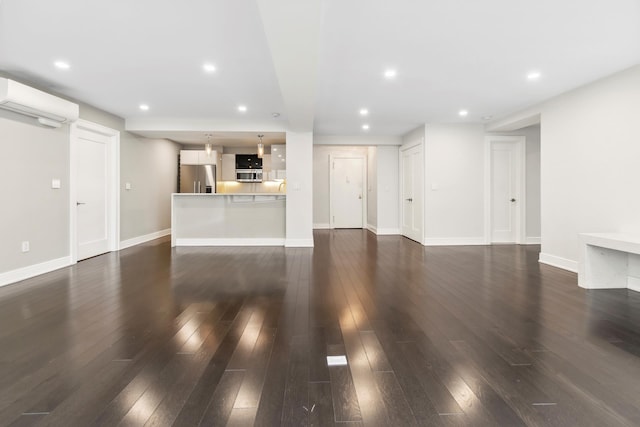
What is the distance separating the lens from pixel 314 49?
2621 millimetres

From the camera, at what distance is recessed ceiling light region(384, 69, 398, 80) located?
3580 mm

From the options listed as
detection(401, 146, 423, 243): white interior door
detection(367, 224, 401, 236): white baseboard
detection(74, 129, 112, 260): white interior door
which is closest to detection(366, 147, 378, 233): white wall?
detection(367, 224, 401, 236): white baseboard

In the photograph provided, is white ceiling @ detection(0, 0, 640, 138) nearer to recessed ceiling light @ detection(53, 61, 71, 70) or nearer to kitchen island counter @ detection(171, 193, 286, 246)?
recessed ceiling light @ detection(53, 61, 71, 70)

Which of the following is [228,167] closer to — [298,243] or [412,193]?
[298,243]

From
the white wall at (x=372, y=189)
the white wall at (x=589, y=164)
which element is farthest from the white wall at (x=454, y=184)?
the white wall at (x=372, y=189)

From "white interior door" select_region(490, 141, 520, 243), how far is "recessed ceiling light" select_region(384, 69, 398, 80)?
3.75 m

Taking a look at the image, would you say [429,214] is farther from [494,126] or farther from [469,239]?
[494,126]

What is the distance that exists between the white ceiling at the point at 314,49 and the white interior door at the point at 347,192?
15.1ft

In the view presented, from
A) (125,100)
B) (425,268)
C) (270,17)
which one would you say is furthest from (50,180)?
(425,268)

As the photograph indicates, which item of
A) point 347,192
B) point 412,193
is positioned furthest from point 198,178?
point 412,193

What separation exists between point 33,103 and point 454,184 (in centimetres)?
660

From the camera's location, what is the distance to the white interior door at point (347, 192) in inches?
372

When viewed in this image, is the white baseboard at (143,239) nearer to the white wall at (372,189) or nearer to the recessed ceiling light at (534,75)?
the white wall at (372,189)

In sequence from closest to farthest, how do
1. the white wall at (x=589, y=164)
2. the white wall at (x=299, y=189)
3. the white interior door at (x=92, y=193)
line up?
1. the white wall at (x=589, y=164)
2. the white interior door at (x=92, y=193)
3. the white wall at (x=299, y=189)
